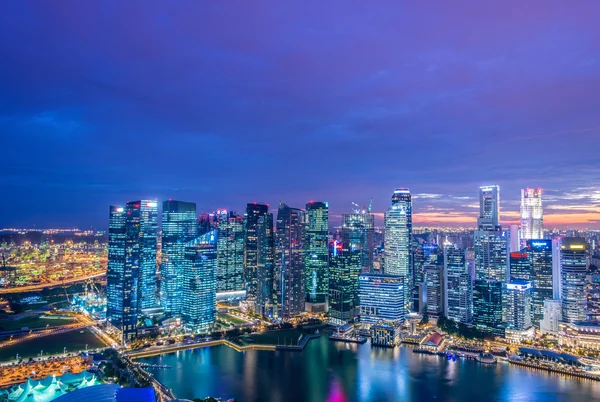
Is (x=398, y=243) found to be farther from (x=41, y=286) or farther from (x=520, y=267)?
(x=41, y=286)

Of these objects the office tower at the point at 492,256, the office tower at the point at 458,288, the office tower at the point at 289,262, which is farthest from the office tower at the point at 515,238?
the office tower at the point at 289,262

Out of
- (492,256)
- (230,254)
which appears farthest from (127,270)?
(492,256)

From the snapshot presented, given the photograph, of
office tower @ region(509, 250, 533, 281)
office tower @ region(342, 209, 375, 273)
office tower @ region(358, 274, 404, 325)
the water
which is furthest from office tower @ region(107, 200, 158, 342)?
office tower @ region(509, 250, 533, 281)

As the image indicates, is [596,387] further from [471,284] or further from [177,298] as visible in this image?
[177,298]

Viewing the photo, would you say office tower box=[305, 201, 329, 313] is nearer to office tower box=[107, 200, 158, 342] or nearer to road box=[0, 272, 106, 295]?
office tower box=[107, 200, 158, 342]

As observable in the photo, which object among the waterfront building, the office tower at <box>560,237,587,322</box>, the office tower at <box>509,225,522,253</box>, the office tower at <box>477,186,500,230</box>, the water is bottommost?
the water

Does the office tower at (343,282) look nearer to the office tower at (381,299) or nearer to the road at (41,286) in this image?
the office tower at (381,299)
